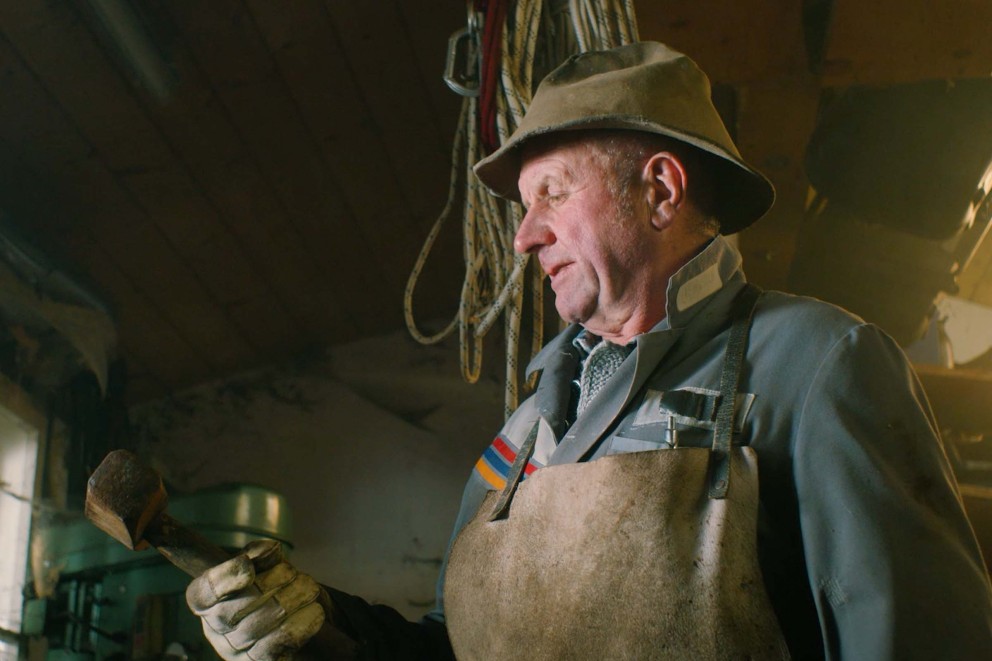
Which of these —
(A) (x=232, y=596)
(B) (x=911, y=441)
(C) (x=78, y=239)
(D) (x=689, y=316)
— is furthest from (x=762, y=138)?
(C) (x=78, y=239)

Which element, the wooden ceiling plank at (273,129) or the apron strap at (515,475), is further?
the wooden ceiling plank at (273,129)

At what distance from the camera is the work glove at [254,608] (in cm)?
140

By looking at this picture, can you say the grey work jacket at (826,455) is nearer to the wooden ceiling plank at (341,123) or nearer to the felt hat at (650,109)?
the felt hat at (650,109)

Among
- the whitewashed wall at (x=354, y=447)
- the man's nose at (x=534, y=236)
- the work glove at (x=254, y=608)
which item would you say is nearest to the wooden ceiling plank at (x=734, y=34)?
the man's nose at (x=534, y=236)

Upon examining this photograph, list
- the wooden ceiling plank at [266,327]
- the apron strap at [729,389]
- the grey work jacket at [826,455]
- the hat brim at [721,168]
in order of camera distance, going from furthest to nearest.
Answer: the wooden ceiling plank at [266,327]
the hat brim at [721,168]
the apron strap at [729,389]
the grey work jacket at [826,455]

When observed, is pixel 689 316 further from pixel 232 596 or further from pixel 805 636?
pixel 232 596

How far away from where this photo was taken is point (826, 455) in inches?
45.7

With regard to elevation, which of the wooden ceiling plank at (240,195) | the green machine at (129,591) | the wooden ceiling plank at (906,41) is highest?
the wooden ceiling plank at (906,41)

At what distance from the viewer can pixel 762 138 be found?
212 centimetres

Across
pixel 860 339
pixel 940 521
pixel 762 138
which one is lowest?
pixel 940 521

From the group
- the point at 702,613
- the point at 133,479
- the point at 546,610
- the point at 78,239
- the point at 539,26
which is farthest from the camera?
the point at 78,239

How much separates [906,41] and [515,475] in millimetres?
1091

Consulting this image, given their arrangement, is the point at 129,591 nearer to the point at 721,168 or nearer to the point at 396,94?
the point at 396,94

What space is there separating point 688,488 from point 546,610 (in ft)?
0.77
